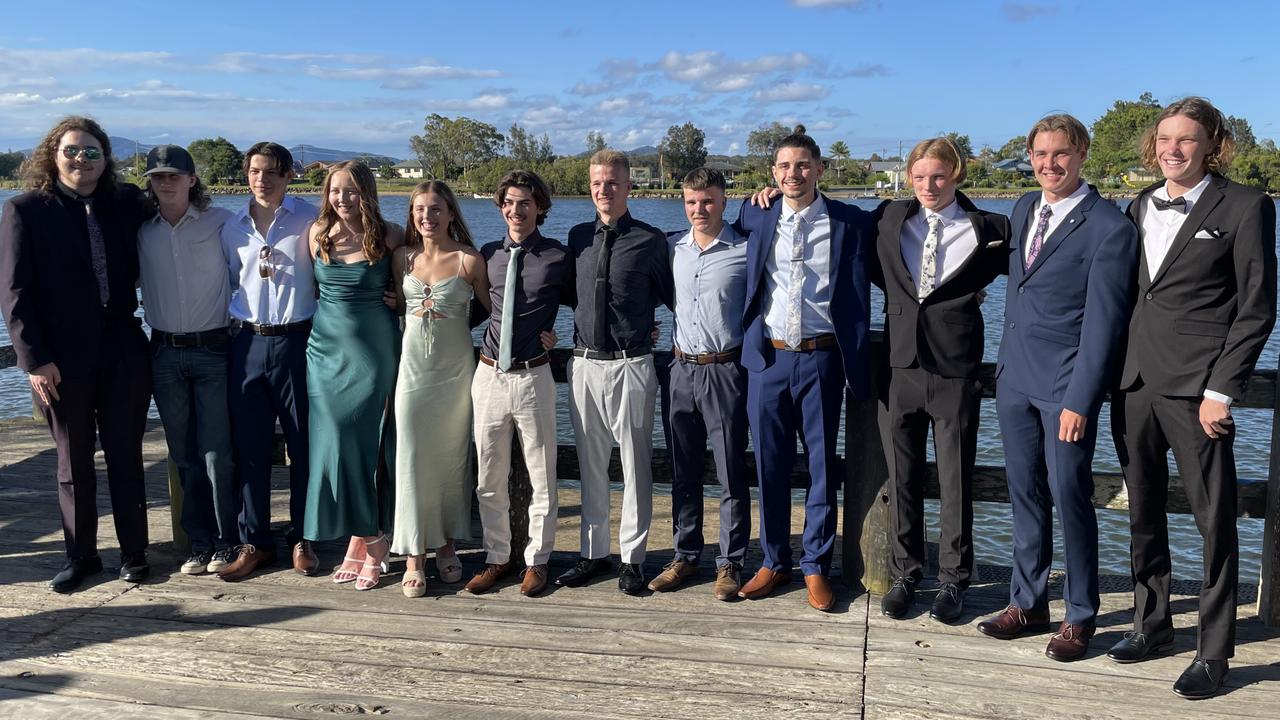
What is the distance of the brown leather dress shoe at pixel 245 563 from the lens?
4375 millimetres

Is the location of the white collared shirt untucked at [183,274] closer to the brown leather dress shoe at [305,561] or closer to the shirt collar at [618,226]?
the brown leather dress shoe at [305,561]

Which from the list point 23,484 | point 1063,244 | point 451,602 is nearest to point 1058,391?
point 1063,244

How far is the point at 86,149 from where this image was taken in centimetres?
422

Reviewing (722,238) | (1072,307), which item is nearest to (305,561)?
(722,238)

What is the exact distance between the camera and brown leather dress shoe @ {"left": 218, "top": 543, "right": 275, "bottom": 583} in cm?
438

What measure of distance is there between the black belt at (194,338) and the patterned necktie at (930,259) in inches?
119

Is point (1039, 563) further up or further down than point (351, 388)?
further down

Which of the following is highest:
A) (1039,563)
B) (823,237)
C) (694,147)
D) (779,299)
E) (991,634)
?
(694,147)

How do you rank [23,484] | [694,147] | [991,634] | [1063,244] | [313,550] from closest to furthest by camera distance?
[1063,244] < [991,634] < [313,550] < [23,484] < [694,147]

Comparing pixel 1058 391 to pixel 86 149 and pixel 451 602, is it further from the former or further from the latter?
pixel 86 149

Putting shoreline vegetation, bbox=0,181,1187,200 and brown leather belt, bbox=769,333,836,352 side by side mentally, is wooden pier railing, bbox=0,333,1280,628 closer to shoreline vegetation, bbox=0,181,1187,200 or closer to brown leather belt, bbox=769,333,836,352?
brown leather belt, bbox=769,333,836,352

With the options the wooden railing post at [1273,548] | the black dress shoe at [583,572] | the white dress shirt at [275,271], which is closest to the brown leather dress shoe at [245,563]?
the white dress shirt at [275,271]

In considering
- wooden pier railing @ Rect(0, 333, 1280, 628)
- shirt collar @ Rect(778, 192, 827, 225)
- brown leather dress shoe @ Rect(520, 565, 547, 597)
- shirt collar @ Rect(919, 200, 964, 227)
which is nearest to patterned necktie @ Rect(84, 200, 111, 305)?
wooden pier railing @ Rect(0, 333, 1280, 628)

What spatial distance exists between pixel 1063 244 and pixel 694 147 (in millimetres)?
117356
